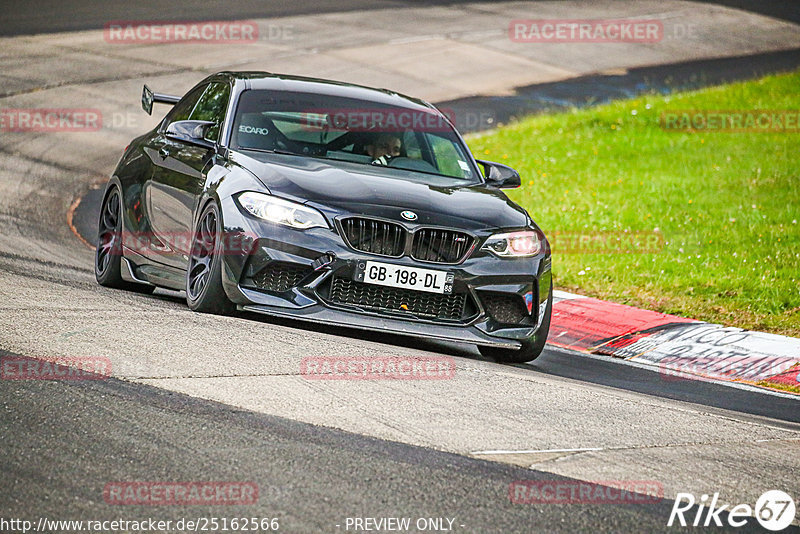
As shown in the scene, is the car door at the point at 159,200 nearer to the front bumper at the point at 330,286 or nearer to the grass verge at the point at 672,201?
the front bumper at the point at 330,286

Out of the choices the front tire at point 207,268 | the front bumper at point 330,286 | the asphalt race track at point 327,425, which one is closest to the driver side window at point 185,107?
the asphalt race track at point 327,425

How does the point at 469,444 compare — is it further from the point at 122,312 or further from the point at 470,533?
the point at 122,312

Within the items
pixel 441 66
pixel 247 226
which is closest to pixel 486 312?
pixel 247 226

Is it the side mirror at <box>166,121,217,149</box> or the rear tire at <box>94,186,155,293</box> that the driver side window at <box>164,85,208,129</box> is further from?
the side mirror at <box>166,121,217,149</box>

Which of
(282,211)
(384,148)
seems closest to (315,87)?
(384,148)

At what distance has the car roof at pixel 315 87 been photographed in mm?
8781

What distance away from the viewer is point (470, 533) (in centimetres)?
418

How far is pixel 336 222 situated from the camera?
23.5 ft

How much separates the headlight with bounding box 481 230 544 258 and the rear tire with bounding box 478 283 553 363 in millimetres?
339

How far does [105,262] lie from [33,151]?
8286 mm

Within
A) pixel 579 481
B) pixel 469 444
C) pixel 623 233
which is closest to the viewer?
pixel 579 481

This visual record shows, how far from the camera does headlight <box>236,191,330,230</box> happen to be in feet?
23.5

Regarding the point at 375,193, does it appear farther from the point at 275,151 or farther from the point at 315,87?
the point at 315,87

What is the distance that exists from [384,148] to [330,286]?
1.66 metres
